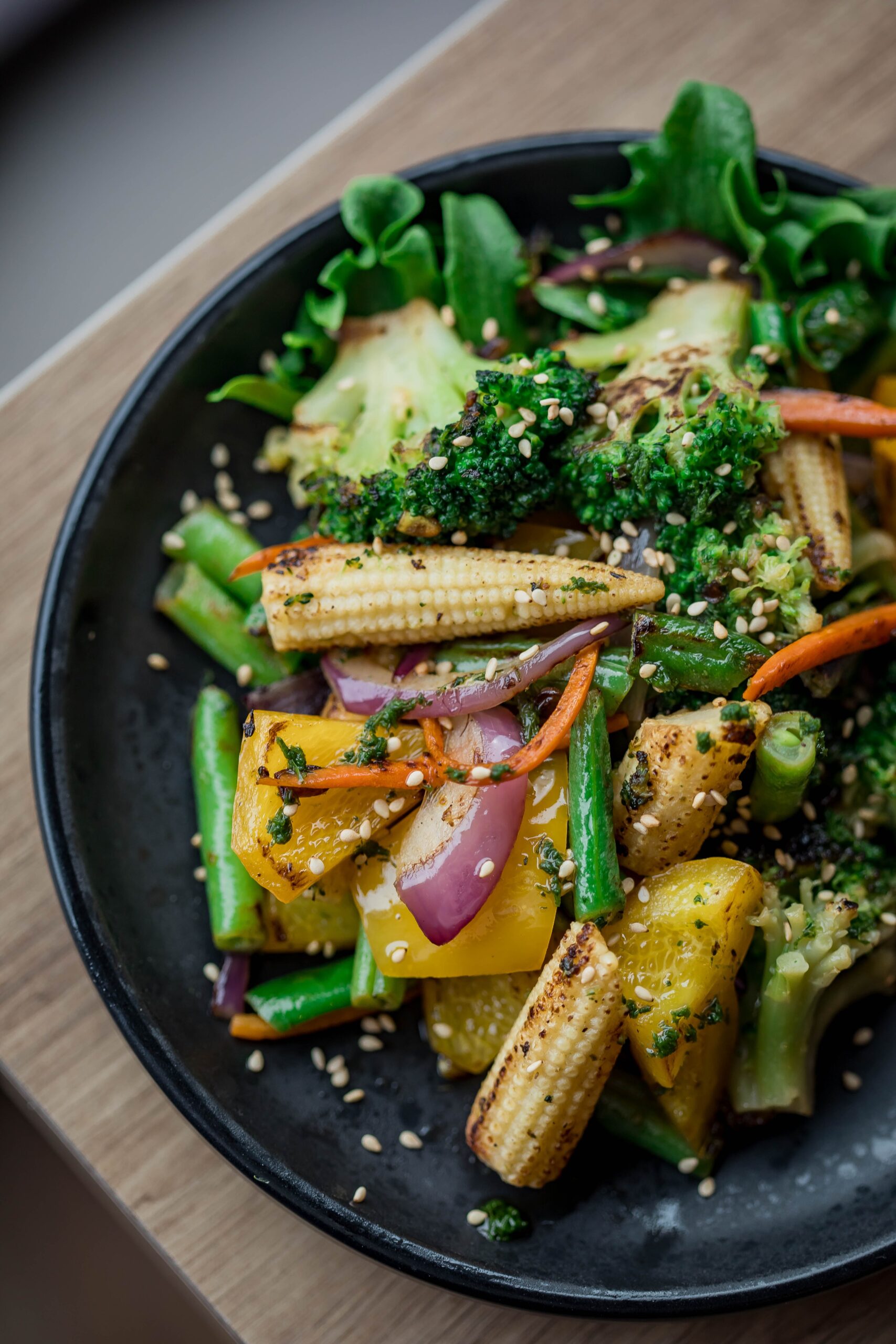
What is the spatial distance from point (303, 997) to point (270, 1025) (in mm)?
117

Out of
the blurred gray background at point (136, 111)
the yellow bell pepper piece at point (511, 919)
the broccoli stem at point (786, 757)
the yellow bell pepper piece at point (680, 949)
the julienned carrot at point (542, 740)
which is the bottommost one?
the yellow bell pepper piece at point (680, 949)

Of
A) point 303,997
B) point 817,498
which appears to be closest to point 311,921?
point 303,997

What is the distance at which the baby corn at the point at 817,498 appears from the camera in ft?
7.50

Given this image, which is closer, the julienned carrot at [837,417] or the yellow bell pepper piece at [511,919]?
the yellow bell pepper piece at [511,919]

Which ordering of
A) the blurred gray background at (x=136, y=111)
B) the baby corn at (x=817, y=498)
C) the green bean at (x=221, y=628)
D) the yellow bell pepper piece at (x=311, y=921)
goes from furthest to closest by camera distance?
the blurred gray background at (x=136, y=111) < the green bean at (x=221, y=628) < the yellow bell pepper piece at (x=311, y=921) < the baby corn at (x=817, y=498)

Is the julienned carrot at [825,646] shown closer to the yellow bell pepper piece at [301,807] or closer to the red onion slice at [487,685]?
the red onion slice at [487,685]

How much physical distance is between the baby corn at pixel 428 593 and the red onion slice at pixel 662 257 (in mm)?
1002

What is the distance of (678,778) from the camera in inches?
82.0

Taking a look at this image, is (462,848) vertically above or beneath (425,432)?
beneath

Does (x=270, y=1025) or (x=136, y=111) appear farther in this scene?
(x=136, y=111)

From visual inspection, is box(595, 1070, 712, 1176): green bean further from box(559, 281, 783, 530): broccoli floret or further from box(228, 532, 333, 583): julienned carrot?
box(228, 532, 333, 583): julienned carrot

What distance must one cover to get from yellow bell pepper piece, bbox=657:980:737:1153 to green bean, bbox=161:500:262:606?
5.34 feet

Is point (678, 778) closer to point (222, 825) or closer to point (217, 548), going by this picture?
point (222, 825)

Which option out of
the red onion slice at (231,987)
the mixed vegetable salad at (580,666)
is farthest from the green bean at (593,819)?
the red onion slice at (231,987)
